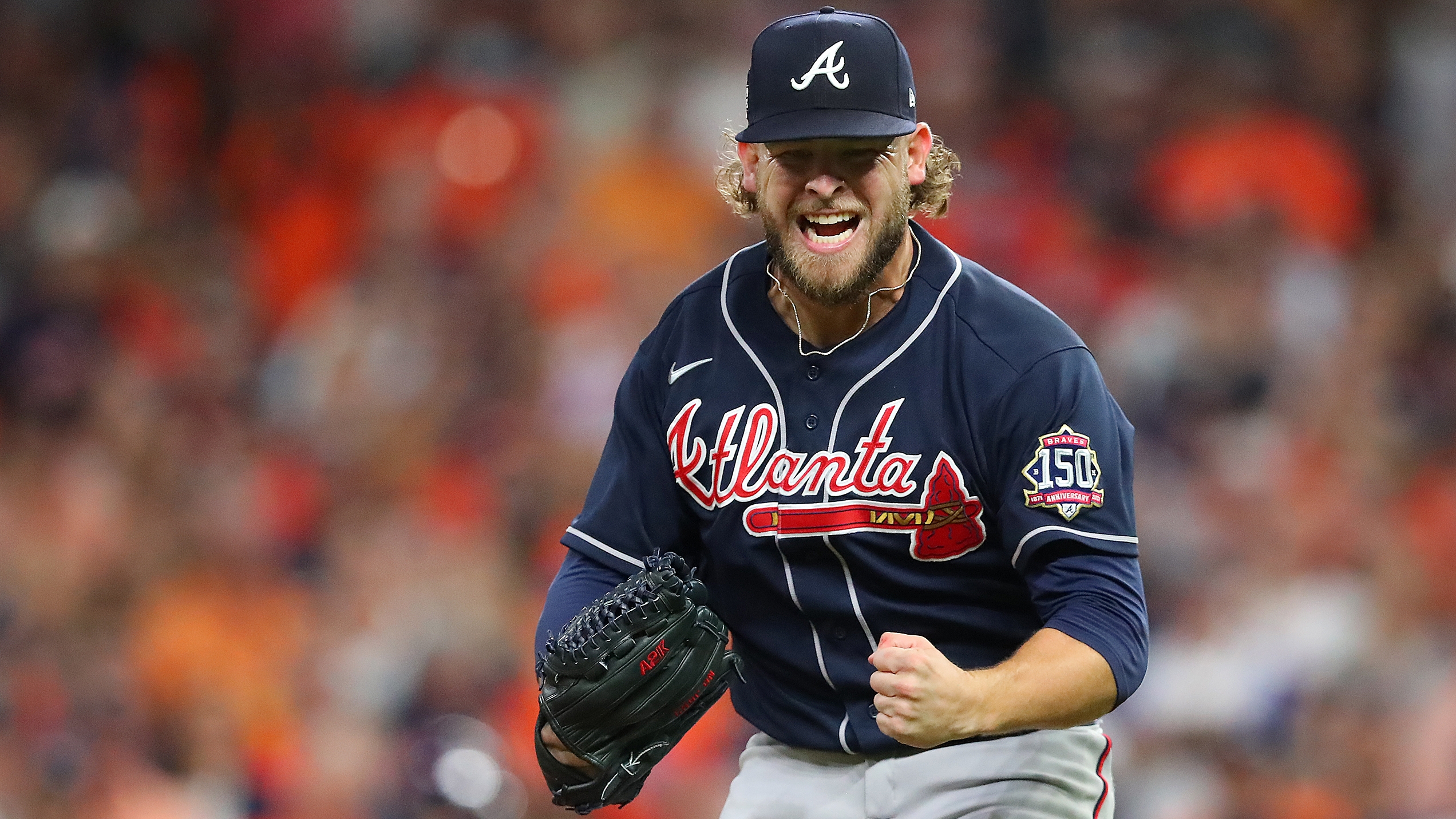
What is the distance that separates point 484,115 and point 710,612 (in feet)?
17.0

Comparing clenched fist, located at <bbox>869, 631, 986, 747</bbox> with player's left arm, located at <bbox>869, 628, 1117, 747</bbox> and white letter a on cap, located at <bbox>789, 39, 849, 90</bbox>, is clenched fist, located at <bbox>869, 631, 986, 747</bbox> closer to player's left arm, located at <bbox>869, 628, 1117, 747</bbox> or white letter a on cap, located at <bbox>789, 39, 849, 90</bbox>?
player's left arm, located at <bbox>869, 628, 1117, 747</bbox>

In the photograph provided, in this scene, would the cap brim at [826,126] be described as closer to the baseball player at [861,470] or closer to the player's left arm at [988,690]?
the baseball player at [861,470]

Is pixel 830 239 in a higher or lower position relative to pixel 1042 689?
higher

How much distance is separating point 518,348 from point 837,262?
4.10m

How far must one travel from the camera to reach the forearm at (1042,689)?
7.27 feet

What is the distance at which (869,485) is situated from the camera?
2561 millimetres

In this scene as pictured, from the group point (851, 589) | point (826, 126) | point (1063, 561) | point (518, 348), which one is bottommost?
point (851, 589)

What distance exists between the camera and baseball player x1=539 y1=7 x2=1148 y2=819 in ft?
8.07

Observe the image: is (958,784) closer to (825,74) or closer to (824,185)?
(824,185)

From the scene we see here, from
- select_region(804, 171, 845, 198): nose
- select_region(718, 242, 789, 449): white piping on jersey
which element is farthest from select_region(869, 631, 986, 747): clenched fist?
A: select_region(804, 171, 845, 198): nose

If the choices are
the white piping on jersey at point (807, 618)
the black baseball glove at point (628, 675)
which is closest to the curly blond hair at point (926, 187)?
the white piping on jersey at point (807, 618)

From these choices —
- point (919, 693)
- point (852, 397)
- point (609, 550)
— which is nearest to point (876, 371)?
point (852, 397)

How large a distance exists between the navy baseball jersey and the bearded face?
0.42 feet

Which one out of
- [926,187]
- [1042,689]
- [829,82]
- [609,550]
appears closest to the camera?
[1042,689]
